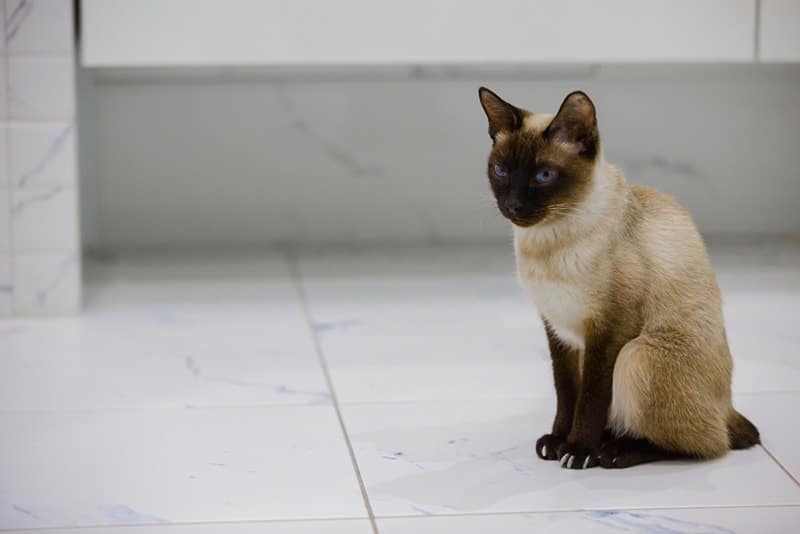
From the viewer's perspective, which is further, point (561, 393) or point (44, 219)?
point (44, 219)

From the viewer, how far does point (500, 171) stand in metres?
1.46

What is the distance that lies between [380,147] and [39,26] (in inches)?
36.8

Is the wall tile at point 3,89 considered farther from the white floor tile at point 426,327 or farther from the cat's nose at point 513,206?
the cat's nose at point 513,206

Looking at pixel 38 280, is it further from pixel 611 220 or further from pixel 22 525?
pixel 611 220

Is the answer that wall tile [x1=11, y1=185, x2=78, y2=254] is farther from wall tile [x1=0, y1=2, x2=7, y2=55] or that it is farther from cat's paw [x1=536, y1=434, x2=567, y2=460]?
cat's paw [x1=536, y1=434, x2=567, y2=460]

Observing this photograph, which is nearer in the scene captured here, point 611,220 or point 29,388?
point 611,220

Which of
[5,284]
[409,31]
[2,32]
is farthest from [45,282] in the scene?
[409,31]

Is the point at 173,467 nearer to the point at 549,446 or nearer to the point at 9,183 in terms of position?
the point at 549,446

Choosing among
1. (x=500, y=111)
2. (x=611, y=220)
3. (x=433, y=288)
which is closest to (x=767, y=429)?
(x=611, y=220)

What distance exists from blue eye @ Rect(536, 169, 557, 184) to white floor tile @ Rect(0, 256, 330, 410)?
53 centimetres

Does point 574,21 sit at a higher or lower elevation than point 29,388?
higher

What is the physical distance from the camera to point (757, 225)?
2902 mm

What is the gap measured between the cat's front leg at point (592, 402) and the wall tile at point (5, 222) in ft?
3.94

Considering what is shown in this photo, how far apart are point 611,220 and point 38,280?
120 cm
